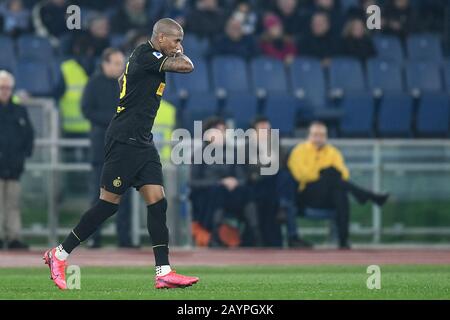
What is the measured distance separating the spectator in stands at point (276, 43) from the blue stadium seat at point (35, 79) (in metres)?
3.72

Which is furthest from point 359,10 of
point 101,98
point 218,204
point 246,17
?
point 101,98

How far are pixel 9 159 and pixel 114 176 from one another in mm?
6519

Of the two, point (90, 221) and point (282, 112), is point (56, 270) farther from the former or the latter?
point (282, 112)

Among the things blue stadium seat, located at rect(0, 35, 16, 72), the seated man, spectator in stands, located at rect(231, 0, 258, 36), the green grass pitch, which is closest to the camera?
the green grass pitch

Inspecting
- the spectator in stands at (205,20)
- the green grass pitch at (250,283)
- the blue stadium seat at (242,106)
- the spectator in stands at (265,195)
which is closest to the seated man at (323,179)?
the spectator in stands at (265,195)

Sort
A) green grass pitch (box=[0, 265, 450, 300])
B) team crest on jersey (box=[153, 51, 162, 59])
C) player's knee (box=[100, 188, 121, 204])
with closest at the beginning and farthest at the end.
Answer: green grass pitch (box=[0, 265, 450, 300]) < team crest on jersey (box=[153, 51, 162, 59]) < player's knee (box=[100, 188, 121, 204])

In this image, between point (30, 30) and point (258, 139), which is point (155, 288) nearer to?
point (258, 139)

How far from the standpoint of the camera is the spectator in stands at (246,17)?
20.7m

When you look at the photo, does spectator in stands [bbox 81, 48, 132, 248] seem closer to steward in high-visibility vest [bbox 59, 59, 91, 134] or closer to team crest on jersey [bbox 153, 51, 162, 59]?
steward in high-visibility vest [bbox 59, 59, 91, 134]

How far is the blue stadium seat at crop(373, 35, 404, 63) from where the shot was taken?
834 inches

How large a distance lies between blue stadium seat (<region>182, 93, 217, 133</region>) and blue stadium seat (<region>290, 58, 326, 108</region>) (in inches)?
61.5

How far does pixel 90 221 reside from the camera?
10.1 meters

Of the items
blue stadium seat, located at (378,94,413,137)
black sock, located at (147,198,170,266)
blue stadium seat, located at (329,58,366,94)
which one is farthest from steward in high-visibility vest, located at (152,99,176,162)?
black sock, located at (147,198,170,266)

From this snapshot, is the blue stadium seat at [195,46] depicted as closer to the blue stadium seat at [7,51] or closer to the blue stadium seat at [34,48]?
the blue stadium seat at [34,48]
